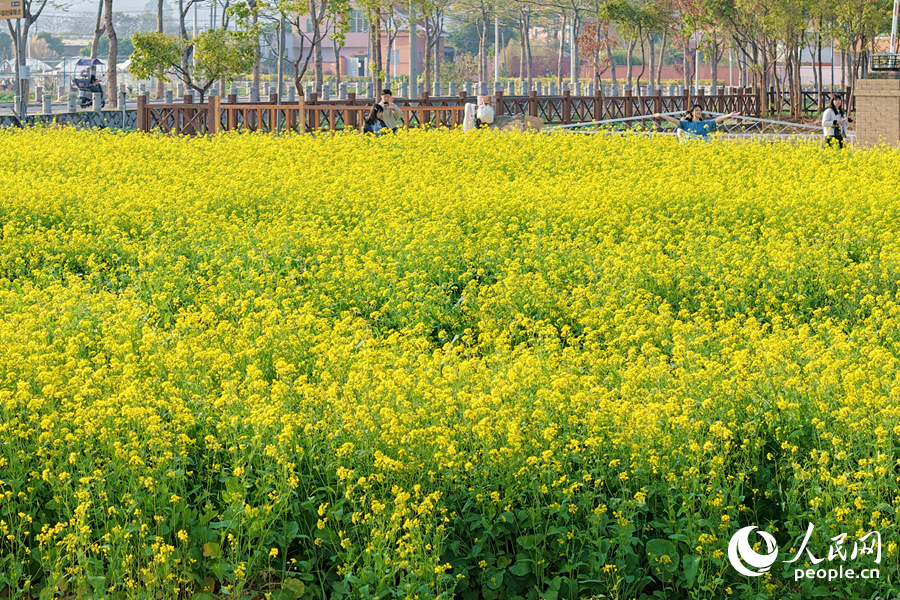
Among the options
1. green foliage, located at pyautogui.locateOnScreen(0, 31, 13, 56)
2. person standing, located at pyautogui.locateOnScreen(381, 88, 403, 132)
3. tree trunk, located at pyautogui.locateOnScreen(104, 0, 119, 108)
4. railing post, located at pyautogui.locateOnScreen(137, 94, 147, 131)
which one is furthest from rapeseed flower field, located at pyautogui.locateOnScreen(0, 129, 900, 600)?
green foliage, located at pyautogui.locateOnScreen(0, 31, 13, 56)

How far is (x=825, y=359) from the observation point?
18.6 feet

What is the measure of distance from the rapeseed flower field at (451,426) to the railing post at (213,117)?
56.6 ft

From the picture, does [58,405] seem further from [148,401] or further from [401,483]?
[401,483]

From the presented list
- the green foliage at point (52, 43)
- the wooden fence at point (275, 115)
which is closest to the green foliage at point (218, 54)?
the wooden fence at point (275, 115)

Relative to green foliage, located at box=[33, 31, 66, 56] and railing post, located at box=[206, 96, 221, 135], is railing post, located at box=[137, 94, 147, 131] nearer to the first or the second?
railing post, located at box=[206, 96, 221, 135]

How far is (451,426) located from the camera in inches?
206

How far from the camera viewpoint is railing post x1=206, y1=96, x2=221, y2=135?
26344mm

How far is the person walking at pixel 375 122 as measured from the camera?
20.0 m

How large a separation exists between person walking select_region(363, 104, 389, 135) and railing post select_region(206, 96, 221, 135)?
274 inches

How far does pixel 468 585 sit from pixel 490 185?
8.84 m

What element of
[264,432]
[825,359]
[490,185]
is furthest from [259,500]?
[490,185]

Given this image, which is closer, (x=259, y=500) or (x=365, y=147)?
(x=259, y=500)

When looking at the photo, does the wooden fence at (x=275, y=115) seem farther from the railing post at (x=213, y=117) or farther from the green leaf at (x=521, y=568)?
the green leaf at (x=521, y=568)

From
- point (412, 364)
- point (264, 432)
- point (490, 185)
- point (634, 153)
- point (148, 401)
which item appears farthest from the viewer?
point (634, 153)
